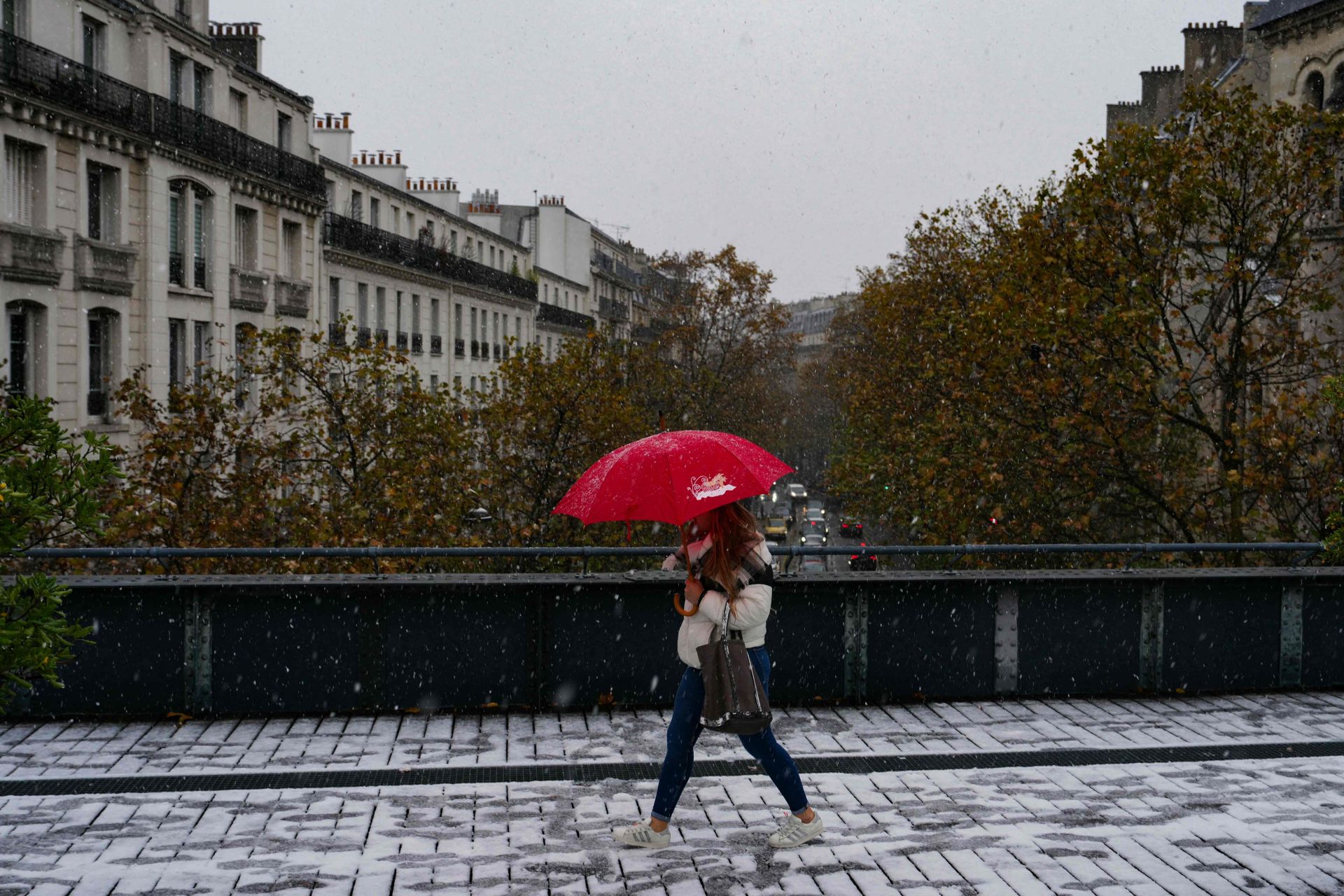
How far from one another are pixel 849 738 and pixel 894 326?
34.7m

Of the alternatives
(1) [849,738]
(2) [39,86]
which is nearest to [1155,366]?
(1) [849,738]

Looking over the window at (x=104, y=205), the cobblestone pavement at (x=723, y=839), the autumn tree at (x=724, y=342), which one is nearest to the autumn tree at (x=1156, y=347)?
the cobblestone pavement at (x=723, y=839)

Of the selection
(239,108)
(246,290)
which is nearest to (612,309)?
(239,108)

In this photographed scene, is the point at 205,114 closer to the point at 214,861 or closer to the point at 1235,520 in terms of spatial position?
the point at 1235,520

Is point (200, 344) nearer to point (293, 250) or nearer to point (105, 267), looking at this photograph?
point (105, 267)

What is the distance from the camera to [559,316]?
71500 millimetres

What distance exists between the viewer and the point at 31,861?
6.66m

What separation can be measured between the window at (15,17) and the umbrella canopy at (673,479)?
2365cm

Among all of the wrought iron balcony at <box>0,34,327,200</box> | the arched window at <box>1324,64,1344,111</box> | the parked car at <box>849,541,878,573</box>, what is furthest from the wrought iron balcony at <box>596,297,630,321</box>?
the arched window at <box>1324,64,1344,111</box>

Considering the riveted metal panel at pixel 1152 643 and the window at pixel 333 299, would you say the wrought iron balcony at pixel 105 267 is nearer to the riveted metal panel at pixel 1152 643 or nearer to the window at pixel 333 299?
the window at pixel 333 299

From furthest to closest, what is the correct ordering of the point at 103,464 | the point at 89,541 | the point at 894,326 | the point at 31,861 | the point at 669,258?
the point at 669,258 < the point at 894,326 < the point at 89,541 < the point at 31,861 < the point at 103,464

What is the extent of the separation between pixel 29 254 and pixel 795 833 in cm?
2362

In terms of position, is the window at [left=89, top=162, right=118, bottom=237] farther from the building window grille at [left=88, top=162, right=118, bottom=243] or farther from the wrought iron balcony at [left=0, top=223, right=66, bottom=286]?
the wrought iron balcony at [left=0, top=223, right=66, bottom=286]

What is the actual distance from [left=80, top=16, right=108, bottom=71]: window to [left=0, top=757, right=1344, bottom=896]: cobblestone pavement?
2500 centimetres
